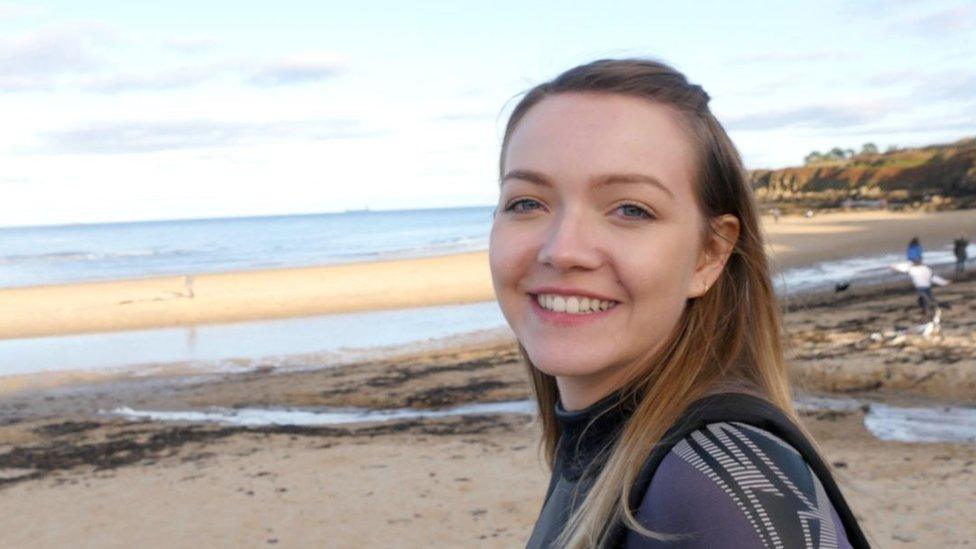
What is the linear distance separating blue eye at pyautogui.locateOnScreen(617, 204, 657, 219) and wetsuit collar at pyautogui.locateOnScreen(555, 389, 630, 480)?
1.11 ft

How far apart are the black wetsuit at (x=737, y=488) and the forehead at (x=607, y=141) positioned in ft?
1.34

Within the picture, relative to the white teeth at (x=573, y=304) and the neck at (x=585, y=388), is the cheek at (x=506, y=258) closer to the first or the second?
the white teeth at (x=573, y=304)

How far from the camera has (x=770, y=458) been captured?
52.2 inches

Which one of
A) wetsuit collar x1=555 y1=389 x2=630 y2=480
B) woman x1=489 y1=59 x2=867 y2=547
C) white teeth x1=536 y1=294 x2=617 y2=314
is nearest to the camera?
woman x1=489 y1=59 x2=867 y2=547

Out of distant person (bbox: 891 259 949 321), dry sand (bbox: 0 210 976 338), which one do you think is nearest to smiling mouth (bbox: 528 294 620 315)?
distant person (bbox: 891 259 949 321)

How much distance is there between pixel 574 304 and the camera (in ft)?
5.66

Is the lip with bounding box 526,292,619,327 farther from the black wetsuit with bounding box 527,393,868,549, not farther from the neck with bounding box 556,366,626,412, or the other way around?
the black wetsuit with bounding box 527,393,868,549

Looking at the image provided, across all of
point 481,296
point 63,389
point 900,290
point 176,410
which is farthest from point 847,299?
point 63,389

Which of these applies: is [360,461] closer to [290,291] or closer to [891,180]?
[290,291]

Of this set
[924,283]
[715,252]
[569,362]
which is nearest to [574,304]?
[569,362]

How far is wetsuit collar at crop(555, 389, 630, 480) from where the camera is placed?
1.81 metres

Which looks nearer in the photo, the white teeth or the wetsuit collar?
the white teeth

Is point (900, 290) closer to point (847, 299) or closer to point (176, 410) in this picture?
point (847, 299)

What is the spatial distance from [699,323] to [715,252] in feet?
0.46
